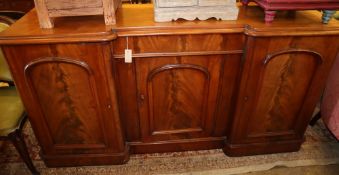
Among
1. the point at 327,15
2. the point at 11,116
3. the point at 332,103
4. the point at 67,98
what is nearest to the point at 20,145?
the point at 11,116

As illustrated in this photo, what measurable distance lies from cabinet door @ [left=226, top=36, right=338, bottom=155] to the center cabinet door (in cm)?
18

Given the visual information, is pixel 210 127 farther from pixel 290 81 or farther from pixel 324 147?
pixel 324 147

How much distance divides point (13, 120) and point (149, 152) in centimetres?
85

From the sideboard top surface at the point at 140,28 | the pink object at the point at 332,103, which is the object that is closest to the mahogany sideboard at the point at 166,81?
the sideboard top surface at the point at 140,28

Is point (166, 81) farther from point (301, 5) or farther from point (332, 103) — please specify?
point (332, 103)

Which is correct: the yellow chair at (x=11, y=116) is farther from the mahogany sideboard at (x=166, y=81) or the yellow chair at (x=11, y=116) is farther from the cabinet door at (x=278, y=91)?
the cabinet door at (x=278, y=91)

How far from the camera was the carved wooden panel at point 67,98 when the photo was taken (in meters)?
1.18

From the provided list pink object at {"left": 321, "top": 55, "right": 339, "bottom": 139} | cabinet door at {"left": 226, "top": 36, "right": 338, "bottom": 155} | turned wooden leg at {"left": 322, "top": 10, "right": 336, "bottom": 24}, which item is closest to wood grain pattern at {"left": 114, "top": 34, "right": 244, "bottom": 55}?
cabinet door at {"left": 226, "top": 36, "right": 338, "bottom": 155}

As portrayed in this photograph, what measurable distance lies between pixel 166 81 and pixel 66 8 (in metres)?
0.63

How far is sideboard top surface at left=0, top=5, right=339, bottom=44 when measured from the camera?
3.56 feet

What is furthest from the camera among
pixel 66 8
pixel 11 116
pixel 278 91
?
pixel 278 91

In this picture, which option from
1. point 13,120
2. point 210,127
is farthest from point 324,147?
point 13,120

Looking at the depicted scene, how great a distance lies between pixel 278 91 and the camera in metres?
1.41

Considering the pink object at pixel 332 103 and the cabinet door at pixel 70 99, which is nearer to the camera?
the cabinet door at pixel 70 99
